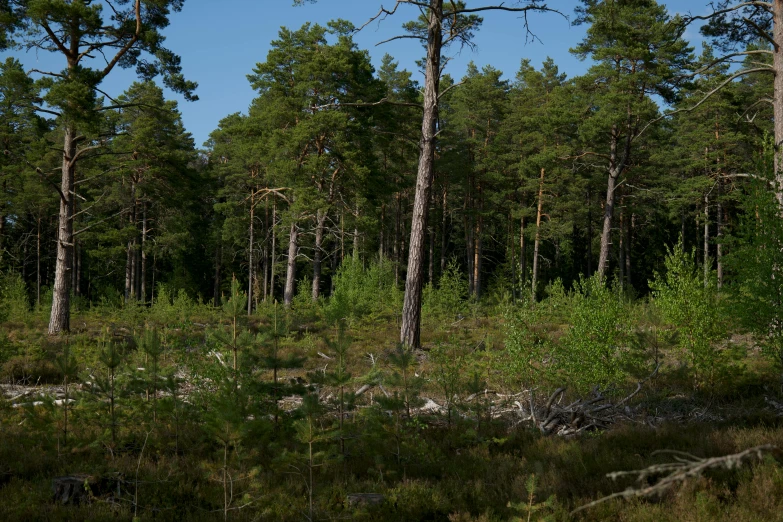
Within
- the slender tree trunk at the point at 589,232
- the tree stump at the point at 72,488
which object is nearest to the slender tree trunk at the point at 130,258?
the slender tree trunk at the point at 589,232

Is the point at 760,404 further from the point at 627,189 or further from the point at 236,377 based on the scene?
the point at 627,189

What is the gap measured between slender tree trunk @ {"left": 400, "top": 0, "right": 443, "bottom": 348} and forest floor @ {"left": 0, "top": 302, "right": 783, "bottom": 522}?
3.86 m

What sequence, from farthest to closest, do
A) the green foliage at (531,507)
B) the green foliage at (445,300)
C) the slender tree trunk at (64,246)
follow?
1. the green foliage at (445,300)
2. the slender tree trunk at (64,246)
3. the green foliage at (531,507)

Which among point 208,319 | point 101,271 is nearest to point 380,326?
point 208,319

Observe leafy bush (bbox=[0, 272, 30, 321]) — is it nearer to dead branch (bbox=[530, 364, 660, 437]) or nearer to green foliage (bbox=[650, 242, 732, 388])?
dead branch (bbox=[530, 364, 660, 437])

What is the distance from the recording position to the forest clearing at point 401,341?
5.14 m

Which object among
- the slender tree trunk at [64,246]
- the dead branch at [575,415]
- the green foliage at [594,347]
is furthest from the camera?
the slender tree trunk at [64,246]

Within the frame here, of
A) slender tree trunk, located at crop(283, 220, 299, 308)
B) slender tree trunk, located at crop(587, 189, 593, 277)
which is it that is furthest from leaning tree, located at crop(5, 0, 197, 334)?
slender tree trunk, located at crop(587, 189, 593, 277)

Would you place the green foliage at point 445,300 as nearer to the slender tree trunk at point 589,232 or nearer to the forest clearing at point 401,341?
the forest clearing at point 401,341

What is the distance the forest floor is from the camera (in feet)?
15.7

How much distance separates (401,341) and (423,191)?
3.46 m

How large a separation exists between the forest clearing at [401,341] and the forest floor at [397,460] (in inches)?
1.4

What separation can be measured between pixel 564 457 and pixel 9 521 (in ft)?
17.0

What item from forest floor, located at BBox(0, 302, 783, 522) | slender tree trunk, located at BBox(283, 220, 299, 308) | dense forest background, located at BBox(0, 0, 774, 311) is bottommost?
forest floor, located at BBox(0, 302, 783, 522)
